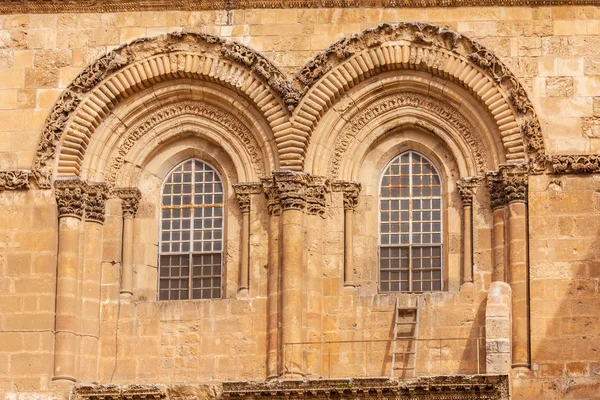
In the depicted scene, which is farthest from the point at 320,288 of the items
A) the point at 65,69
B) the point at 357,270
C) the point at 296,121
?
the point at 65,69

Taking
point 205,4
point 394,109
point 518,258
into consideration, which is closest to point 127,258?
point 205,4

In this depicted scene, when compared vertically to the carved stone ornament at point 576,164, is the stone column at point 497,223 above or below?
below

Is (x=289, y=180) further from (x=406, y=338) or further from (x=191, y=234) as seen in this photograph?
(x=406, y=338)

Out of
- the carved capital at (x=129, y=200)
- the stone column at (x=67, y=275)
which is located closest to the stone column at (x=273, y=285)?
the carved capital at (x=129, y=200)

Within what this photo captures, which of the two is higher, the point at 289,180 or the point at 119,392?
the point at 289,180

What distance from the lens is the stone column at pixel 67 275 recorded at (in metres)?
36.8

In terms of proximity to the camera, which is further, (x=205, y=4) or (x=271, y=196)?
(x=205, y=4)

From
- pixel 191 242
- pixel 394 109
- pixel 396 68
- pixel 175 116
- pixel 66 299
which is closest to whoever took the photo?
pixel 66 299

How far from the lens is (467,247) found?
37156 millimetres

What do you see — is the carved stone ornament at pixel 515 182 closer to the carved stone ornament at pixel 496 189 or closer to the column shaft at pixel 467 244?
the carved stone ornament at pixel 496 189

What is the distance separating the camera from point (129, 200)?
38.1 meters

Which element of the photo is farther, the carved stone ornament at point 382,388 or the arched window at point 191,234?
the arched window at point 191,234

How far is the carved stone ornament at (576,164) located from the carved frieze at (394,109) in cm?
161

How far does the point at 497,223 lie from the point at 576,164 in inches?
68.3
